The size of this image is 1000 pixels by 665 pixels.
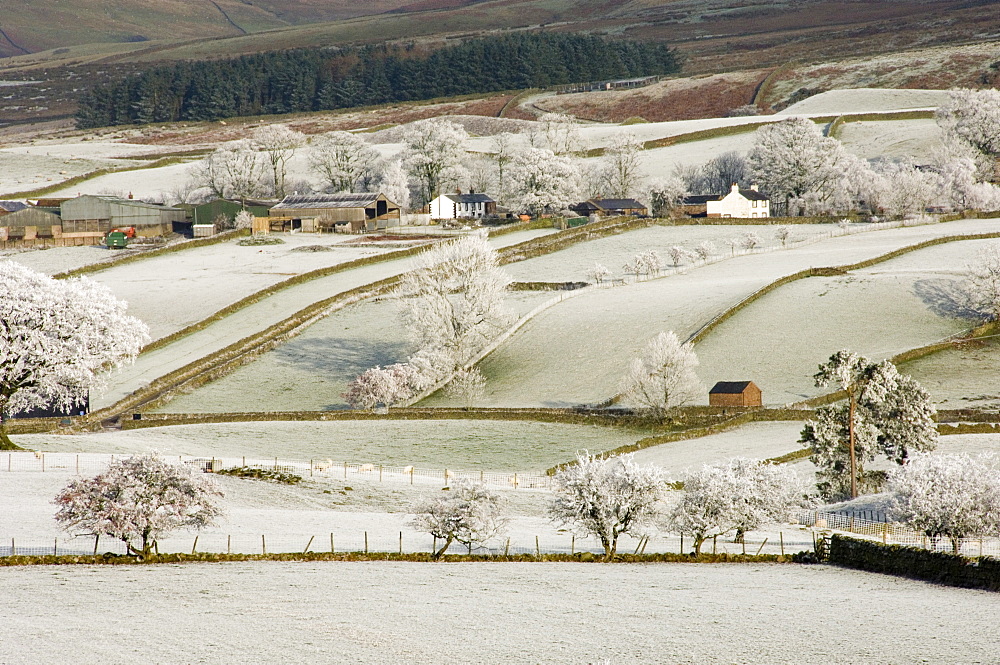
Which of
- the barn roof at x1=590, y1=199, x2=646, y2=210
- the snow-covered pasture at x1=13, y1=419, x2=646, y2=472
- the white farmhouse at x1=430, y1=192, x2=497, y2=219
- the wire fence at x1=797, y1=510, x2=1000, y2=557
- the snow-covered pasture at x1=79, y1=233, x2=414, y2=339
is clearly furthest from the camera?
the white farmhouse at x1=430, y1=192, x2=497, y2=219

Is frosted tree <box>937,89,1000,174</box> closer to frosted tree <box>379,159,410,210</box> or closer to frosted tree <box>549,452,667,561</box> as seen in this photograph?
frosted tree <box>379,159,410,210</box>

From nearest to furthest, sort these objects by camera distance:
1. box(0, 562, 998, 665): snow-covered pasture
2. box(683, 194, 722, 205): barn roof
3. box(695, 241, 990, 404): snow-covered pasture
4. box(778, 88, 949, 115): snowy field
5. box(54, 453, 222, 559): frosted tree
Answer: box(0, 562, 998, 665): snow-covered pasture → box(54, 453, 222, 559): frosted tree → box(695, 241, 990, 404): snow-covered pasture → box(683, 194, 722, 205): barn roof → box(778, 88, 949, 115): snowy field

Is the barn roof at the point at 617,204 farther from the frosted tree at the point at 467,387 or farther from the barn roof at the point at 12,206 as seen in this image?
the barn roof at the point at 12,206

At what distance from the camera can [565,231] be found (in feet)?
397

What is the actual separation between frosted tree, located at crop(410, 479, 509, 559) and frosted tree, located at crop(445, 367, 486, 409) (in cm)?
3334

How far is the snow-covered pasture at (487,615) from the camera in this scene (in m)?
27.5

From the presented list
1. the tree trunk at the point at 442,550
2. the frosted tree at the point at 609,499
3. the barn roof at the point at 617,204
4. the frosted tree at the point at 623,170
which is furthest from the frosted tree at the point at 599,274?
the tree trunk at the point at 442,550

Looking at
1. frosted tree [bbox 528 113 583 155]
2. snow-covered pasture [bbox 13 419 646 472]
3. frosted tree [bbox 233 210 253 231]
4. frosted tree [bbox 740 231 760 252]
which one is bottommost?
snow-covered pasture [bbox 13 419 646 472]

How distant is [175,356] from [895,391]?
53091 mm

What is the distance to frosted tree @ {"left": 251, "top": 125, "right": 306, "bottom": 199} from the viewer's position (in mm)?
167375

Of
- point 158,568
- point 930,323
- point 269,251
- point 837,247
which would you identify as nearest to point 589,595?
point 158,568

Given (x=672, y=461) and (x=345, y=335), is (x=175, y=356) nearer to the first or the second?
(x=345, y=335)

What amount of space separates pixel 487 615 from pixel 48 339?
40489mm

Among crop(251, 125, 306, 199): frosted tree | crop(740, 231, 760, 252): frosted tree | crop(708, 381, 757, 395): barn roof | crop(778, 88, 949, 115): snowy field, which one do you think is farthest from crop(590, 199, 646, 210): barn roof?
crop(708, 381, 757, 395): barn roof
